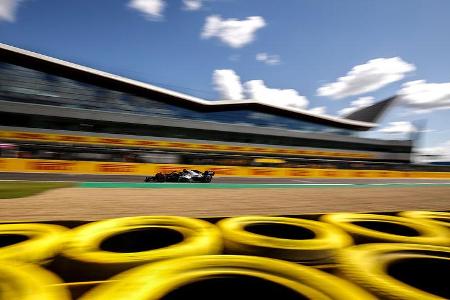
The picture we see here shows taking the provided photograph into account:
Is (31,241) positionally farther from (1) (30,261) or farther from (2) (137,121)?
(2) (137,121)

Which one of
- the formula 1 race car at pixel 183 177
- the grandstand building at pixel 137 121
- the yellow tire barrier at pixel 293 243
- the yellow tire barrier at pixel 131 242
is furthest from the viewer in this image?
the grandstand building at pixel 137 121

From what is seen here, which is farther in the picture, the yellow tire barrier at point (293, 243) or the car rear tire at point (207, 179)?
the car rear tire at point (207, 179)

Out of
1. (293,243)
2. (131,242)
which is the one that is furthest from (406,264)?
(131,242)

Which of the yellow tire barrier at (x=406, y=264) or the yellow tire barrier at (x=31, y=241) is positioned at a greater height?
the yellow tire barrier at (x=406, y=264)

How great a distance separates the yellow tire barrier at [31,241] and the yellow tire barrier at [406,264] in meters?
2.56

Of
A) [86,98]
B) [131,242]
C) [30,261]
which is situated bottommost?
[131,242]

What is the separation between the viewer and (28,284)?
6.61 ft

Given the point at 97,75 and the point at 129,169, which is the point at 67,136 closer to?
the point at 97,75

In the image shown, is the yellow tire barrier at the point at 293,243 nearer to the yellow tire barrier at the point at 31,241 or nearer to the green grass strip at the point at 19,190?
the yellow tire barrier at the point at 31,241

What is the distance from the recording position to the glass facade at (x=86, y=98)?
141 ft

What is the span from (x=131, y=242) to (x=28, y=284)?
69.1 inches

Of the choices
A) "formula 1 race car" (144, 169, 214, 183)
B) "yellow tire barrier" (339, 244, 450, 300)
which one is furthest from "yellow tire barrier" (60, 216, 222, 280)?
"formula 1 race car" (144, 169, 214, 183)

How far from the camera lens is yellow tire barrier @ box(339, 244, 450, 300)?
2.60 meters

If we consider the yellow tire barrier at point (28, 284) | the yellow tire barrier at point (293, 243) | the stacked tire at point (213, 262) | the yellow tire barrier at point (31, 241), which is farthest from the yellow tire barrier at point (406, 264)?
the yellow tire barrier at point (31, 241)
